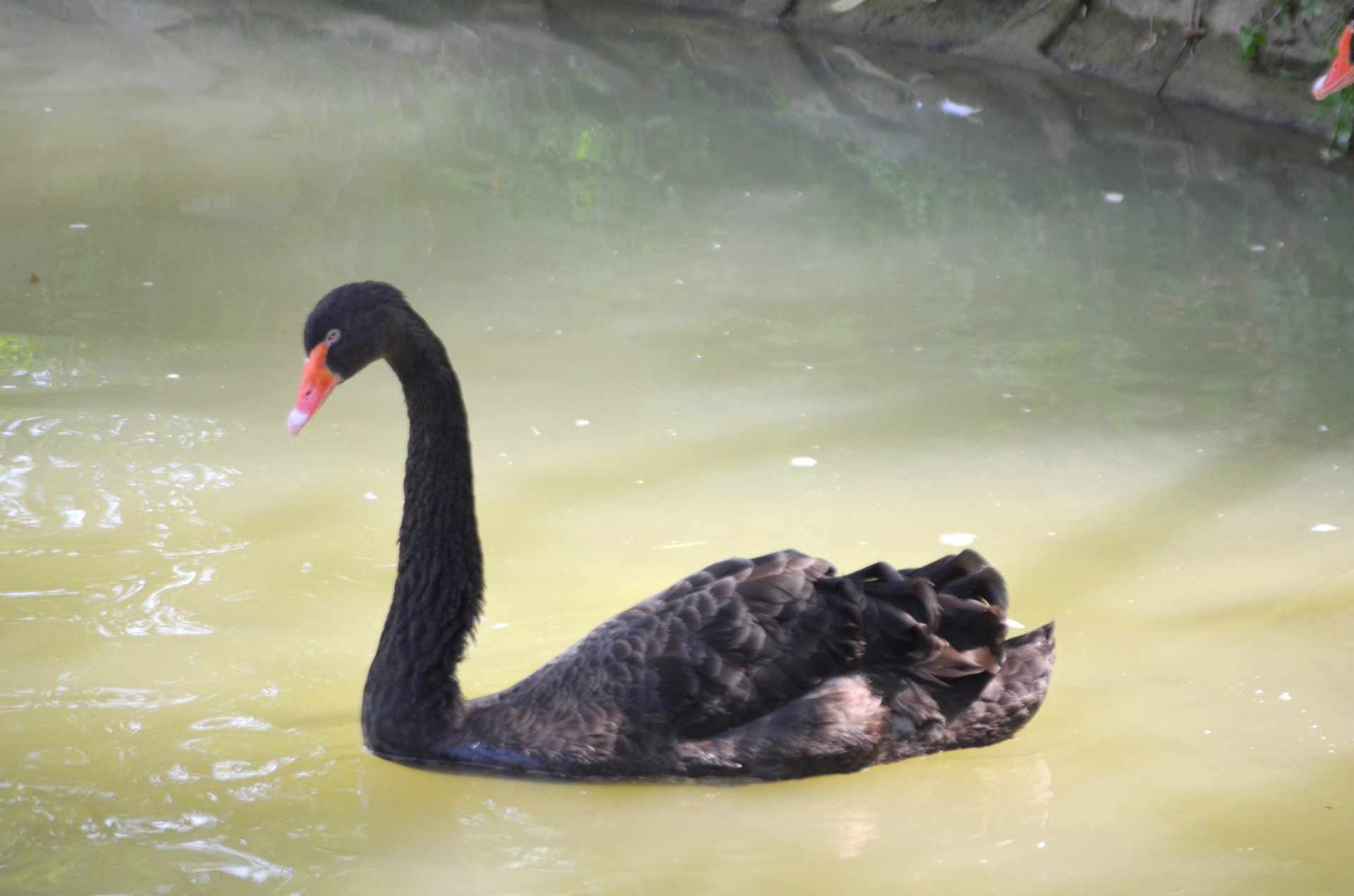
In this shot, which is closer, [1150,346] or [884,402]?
[884,402]

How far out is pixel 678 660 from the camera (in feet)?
9.14

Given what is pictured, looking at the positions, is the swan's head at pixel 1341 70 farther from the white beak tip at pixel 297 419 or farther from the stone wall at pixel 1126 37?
the white beak tip at pixel 297 419

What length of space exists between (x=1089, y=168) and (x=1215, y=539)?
3.82m

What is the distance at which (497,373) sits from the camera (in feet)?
15.4

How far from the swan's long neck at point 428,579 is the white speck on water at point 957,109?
5.77 metres

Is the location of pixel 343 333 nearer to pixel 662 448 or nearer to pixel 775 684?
pixel 775 684

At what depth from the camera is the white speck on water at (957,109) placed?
Result: 26.8 ft

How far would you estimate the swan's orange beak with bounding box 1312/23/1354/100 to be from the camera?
6660 mm

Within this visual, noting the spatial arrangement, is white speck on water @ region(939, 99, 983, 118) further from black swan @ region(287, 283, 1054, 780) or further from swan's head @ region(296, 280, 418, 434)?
swan's head @ region(296, 280, 418, 434)

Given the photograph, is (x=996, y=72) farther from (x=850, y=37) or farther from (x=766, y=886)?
(x=766, y=886)

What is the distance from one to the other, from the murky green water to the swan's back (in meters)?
0.07

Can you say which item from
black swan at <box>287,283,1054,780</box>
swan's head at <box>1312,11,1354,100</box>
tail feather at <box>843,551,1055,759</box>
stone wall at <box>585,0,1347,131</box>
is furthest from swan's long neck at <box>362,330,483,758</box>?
stone wall at <box>585,0,1347,131</box>

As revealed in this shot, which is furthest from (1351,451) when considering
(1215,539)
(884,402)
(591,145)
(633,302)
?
(591,145)

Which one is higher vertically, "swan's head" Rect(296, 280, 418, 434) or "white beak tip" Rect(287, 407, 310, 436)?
"swan's head" Rect(296, 280, 418, 434)
